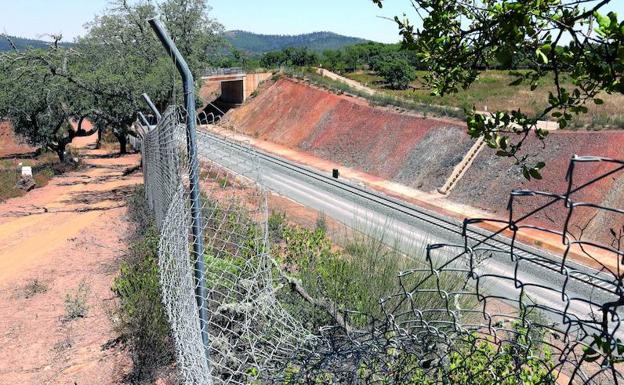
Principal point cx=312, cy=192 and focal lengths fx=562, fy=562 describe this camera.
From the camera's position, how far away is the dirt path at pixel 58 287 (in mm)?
7406

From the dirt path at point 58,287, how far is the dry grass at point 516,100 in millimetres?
17114

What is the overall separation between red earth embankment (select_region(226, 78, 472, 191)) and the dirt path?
25.7 ft

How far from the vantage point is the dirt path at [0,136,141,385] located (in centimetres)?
741

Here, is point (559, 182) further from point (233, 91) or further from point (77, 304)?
point (233, 91)

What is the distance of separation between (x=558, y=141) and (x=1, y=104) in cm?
2871

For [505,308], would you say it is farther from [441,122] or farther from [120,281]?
[441,122]

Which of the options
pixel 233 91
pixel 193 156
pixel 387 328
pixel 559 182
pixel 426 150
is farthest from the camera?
pixel 233 91

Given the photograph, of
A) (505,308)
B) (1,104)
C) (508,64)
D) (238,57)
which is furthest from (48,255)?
(238,57)

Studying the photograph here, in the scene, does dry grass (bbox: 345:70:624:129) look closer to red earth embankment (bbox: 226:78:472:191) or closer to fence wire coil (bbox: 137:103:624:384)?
red earth embankment (bbox: 226:78:472:191)

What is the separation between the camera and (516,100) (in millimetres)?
48094

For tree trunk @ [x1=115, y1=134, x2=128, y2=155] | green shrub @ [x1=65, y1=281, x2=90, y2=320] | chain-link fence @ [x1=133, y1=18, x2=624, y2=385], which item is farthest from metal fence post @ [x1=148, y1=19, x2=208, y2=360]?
tree trunk @ [x1=115, y1=134, x2=128, y2=155]

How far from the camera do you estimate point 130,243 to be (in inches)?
496

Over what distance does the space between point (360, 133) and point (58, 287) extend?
96.3 ft

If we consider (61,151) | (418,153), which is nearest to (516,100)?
(418,153)
